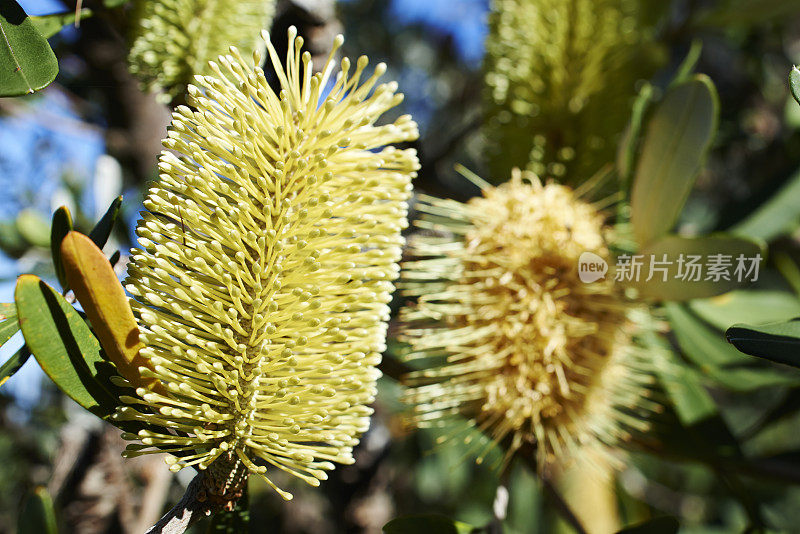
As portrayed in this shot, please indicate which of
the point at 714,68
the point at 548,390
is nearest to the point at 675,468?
the point at 714,68

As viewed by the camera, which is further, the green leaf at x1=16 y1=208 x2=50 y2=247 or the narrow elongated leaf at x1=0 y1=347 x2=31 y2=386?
the green leaf at x1=16 y1=208 x2=50 y2=247

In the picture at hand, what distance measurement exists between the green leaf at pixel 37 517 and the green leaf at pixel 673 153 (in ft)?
2.08

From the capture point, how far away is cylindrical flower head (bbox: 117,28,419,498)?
38cm

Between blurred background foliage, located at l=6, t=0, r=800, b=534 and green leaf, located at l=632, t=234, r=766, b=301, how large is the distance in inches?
6.2

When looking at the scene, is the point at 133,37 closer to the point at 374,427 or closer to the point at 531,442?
the point at 531,442

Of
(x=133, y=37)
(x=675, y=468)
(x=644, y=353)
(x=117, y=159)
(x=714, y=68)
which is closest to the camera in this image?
(x=133, y=37)

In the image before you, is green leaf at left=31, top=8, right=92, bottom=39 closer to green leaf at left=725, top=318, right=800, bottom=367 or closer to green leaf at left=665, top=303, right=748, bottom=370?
green leaf at left=725, top=318, right=800, bottom=367

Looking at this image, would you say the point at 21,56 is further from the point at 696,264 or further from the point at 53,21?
the point at 696,264

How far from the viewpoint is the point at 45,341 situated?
0.37 metres

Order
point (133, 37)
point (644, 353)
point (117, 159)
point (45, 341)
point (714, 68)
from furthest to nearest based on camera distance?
point (714, 68)
point (117, 159)
point (644, 353)
point (133, 37)
point (45, 341)

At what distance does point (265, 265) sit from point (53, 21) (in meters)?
0.35

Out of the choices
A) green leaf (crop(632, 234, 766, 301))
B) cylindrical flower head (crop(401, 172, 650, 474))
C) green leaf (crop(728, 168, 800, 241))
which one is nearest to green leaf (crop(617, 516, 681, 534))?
cylindrical flower head (crop(401, 172, 650, 474))

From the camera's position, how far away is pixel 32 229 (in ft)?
3.16

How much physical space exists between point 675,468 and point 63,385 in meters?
2.29
